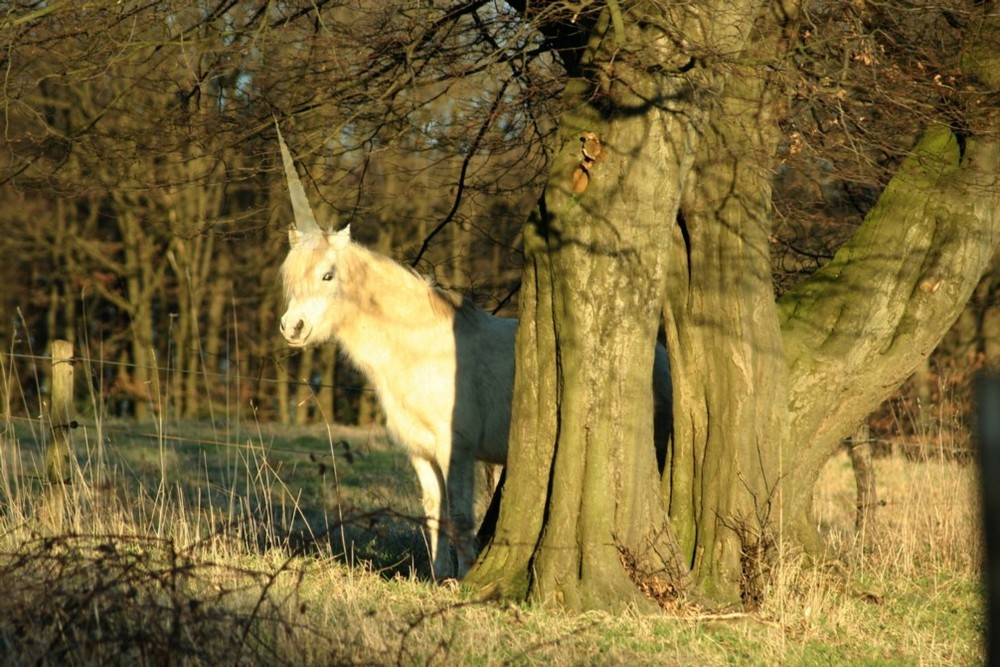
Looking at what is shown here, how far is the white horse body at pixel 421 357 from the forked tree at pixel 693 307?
137cm

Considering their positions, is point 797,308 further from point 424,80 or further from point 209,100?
point 209,100

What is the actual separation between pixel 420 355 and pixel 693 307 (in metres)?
1.99

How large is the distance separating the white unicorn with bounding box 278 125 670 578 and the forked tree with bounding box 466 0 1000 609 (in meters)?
1.17

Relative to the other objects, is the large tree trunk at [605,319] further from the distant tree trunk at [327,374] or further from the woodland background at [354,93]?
the distant tree trunk at [327,374]

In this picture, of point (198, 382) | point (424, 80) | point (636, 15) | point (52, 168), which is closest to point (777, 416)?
point (636, 15)

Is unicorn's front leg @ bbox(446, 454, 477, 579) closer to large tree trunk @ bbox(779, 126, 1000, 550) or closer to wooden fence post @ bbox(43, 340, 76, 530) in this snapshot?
large tree trunk @ bbox(779, 126, 1000, 550)

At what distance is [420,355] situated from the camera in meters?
7.93

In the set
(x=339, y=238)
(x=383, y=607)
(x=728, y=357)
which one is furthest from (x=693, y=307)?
(x=383, y=607)

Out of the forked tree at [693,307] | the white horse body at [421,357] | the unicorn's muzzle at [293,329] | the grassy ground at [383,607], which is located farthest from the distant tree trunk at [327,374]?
the forked tree at [693,307]

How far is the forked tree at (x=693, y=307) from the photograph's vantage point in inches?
240

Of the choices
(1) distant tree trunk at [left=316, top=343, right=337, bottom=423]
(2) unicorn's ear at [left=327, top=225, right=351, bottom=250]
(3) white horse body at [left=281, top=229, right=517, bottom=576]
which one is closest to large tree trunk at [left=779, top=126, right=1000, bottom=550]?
(3) white horse body at [left=281, top=229, right=517, bottom=576]

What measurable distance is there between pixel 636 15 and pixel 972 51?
2367mm

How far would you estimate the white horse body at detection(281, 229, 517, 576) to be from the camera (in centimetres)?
766

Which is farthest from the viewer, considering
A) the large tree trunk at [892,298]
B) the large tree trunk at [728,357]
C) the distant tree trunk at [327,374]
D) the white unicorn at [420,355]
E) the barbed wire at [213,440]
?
the distant tree trunk at [327,374]
